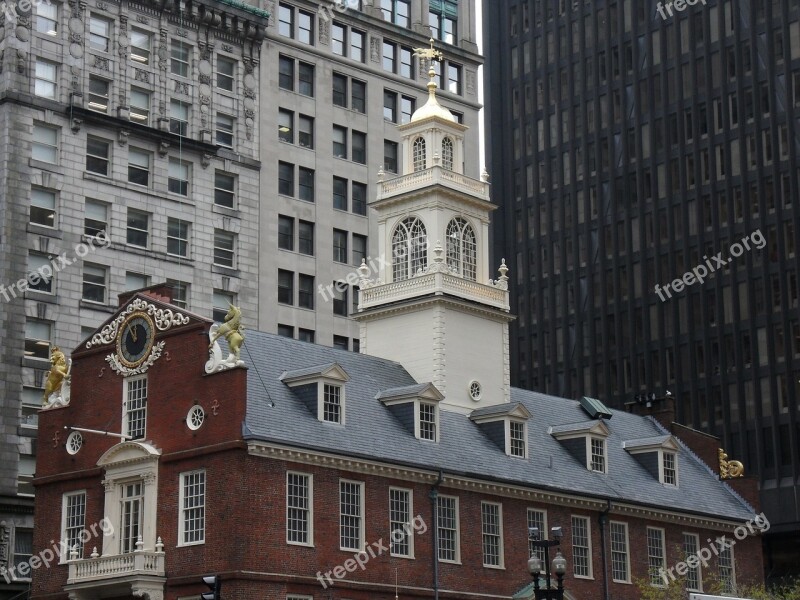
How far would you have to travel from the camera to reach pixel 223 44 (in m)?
92.1

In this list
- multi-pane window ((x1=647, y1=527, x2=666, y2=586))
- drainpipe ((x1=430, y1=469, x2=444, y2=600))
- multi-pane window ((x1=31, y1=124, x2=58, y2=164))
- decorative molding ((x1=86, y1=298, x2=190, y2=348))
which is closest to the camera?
decorative molding ((x1=86, y1=298, x2=190, y2=348))

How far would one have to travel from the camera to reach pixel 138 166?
86938 millimetres

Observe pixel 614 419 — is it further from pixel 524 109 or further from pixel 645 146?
pixel 524 109

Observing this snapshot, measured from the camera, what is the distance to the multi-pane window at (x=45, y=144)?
270 feet

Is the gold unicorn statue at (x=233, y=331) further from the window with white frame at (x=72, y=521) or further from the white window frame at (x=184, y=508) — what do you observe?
the window with white frame at (x=72, y=521)

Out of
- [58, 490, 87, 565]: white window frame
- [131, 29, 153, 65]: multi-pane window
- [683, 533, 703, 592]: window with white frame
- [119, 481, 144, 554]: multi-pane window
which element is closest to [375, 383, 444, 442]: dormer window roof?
[119, 481, 144, 554]: multi-pane window

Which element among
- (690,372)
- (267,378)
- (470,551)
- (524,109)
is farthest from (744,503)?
(524,109)

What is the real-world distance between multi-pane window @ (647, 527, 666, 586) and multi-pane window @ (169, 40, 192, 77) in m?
38.0

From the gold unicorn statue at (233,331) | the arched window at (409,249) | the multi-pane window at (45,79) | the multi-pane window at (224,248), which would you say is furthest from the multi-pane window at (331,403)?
the multi-pane window at (224,248)

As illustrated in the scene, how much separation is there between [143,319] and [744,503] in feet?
105

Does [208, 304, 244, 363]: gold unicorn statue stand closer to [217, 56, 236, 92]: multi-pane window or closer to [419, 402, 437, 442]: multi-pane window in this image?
[419, 402, 437, 442]: multi-pane window

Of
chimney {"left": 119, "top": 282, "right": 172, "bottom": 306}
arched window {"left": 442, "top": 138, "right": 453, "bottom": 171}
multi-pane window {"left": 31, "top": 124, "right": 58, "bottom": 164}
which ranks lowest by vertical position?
chimney {"left": 119, "top": 282, "right": 172, "bottom": 306}

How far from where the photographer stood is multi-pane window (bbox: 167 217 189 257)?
87.8 m

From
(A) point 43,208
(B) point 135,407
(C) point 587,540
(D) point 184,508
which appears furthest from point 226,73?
(D) point 184,508
